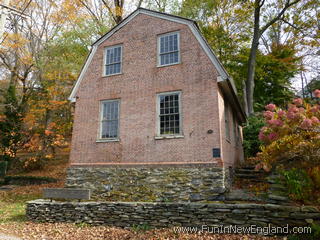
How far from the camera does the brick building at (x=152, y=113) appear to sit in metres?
8.80

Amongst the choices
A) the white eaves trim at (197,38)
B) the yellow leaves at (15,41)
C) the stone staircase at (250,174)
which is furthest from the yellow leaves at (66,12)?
the stone staircase at (250,174)

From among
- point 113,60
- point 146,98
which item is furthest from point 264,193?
point 113,60

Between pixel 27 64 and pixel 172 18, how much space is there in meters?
16.7

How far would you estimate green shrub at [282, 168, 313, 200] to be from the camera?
631 centimetres

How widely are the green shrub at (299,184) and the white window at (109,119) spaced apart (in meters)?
7.18

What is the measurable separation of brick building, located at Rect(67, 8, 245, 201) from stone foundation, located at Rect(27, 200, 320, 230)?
1335 mm

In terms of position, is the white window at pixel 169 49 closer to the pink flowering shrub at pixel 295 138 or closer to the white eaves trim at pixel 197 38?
the white eaves trim at pixel 197 38

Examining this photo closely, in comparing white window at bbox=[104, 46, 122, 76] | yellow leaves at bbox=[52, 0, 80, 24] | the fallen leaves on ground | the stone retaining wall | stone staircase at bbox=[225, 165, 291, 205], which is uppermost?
yellow leaves at bbox=[52, 0, 80, 24]

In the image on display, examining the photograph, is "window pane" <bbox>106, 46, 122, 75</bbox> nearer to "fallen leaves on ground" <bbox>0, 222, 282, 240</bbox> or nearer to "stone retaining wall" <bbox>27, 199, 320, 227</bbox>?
"stone retaining wall" <bbox>27, 199, 320, 227</bbox>

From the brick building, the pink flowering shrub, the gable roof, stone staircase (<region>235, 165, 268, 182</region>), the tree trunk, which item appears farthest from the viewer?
the tree trunk

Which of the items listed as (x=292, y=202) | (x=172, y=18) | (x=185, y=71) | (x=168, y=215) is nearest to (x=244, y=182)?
(x=292, y=202)

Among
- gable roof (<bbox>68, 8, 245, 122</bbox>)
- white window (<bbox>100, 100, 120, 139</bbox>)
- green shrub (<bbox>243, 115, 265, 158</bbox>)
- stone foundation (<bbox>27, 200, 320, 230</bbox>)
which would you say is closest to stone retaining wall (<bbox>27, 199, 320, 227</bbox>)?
stone foundation (<bbox>27, 200, 320, 230</bbox>)

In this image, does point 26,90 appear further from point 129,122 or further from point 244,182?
point 244,182

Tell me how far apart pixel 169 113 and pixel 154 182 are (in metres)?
3.00
